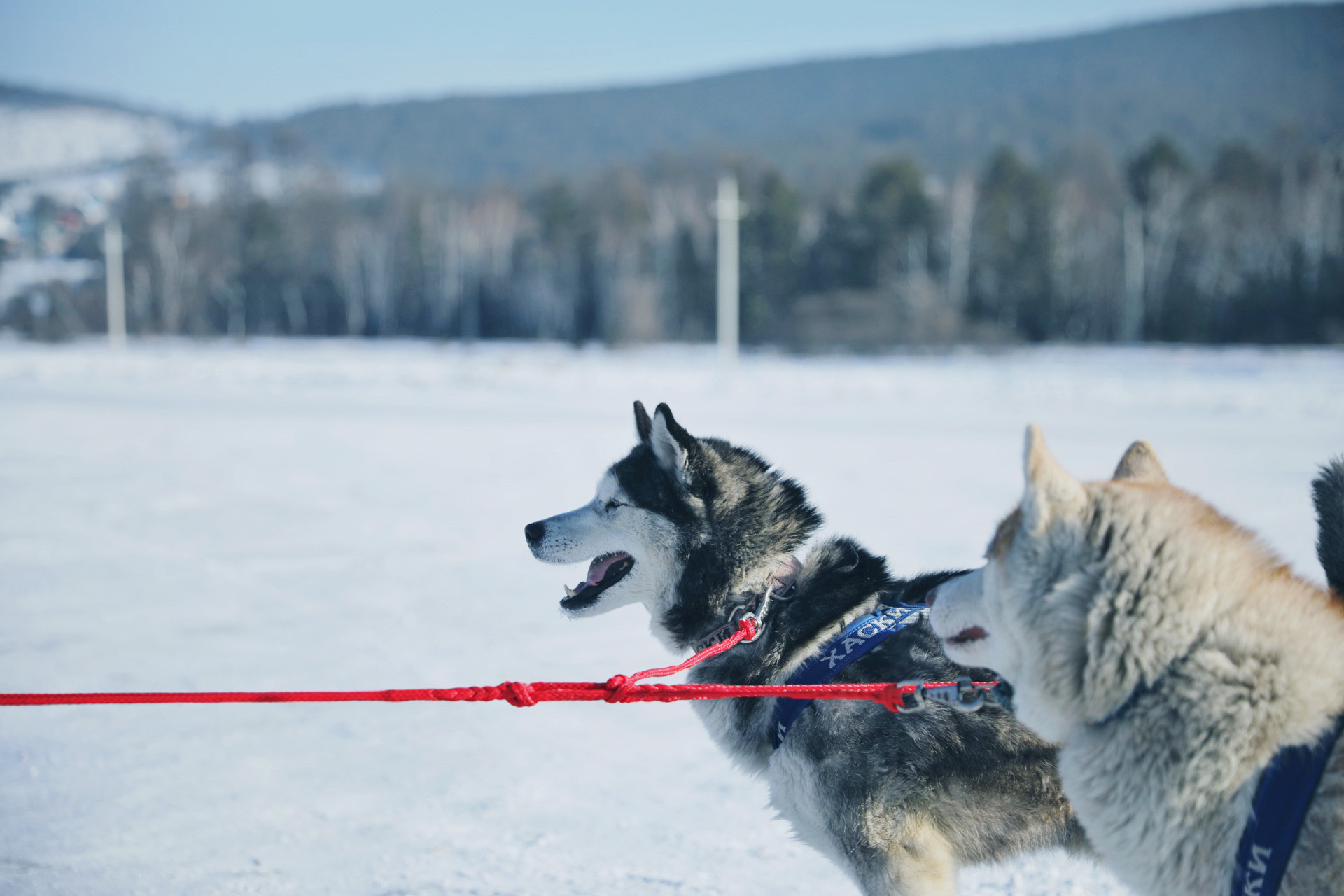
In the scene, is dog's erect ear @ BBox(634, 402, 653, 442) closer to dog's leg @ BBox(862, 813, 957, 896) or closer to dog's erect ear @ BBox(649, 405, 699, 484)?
dog's erect ear @ BBox(649, 405, 699, 484)

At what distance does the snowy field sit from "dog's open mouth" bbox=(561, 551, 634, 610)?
0.89 metres

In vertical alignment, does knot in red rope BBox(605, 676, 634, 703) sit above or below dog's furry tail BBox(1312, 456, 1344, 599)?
below

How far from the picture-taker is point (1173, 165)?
139 feet

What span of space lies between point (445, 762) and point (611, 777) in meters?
0.71

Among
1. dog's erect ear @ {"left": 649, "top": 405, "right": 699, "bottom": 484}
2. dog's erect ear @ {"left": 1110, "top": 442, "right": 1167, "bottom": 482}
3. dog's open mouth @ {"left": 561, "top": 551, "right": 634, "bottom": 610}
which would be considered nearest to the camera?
dog's erect ear @ {"left": 1110, "top": 442, "right": 1167, "bottom": 482}

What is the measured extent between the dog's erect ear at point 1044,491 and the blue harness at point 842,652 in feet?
2.38

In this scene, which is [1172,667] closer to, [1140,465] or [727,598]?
[1140,465]

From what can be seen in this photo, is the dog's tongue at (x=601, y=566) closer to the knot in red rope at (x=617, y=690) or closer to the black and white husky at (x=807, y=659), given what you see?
the black and white husky at (x=807, y=659)

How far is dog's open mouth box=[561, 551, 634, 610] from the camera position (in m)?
2.92

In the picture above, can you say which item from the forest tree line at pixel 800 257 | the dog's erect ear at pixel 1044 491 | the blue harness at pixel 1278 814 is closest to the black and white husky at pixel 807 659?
the blue harness at pixel 1278 814

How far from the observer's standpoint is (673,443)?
281 cm

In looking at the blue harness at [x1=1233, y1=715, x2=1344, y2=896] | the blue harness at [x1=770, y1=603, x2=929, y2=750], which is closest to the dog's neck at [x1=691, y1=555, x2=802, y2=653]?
the blue harness at [x1=770, y1=603, x2=929, y2=750]

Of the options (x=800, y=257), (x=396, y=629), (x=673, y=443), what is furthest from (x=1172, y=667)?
(x=800, y=257)

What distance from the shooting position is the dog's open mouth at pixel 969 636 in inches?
82.6
